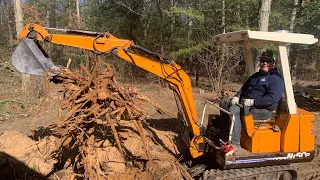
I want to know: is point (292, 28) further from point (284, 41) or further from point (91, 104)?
point (91, 104)

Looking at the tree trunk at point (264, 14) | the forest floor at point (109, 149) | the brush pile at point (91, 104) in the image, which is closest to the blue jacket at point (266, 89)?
the forest floor at point (109, 149)

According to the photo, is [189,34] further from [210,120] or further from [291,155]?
[291,155]

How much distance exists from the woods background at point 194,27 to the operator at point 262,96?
622 centimetres

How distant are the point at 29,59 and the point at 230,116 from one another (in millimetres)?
3124

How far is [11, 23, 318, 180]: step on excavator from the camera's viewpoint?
13.5ft

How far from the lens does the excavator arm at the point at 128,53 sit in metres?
4.12

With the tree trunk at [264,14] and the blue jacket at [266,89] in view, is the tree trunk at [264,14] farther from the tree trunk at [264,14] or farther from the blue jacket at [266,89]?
the blue jacket at [266,89]

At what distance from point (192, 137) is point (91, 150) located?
5.62 ft

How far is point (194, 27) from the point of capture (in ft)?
45.9

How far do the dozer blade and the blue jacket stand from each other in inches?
125

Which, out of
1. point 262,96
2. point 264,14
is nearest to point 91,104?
point 262,96

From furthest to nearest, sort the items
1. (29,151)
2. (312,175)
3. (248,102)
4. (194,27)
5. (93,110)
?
(194,27), (29,151), (312,175), (248,102), (93,110)

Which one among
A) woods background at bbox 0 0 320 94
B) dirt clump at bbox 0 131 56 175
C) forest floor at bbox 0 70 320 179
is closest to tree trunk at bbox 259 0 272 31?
woods background at bbox 0 0 320 94

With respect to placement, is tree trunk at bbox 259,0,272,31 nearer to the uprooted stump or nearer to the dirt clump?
the uprooted stump
